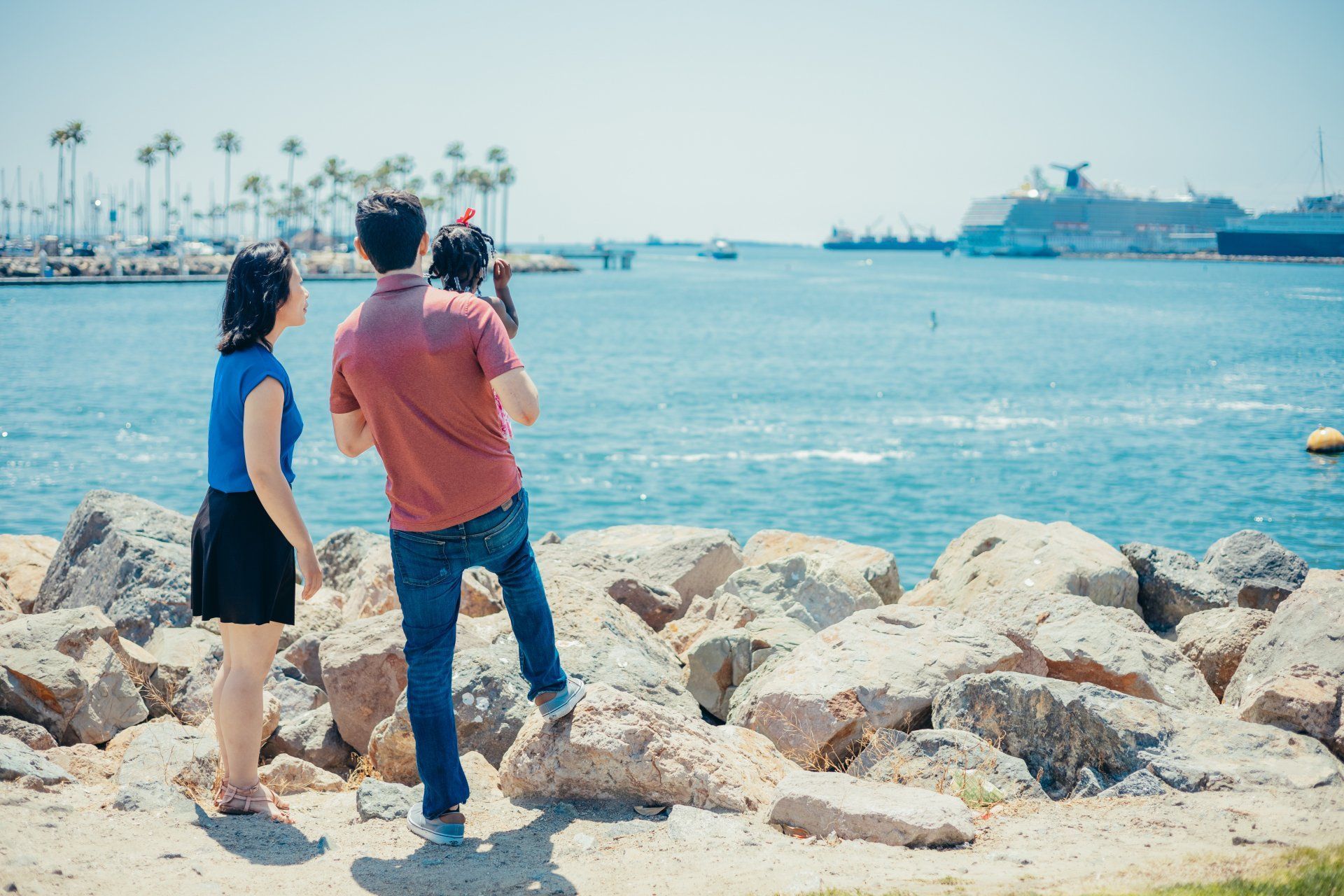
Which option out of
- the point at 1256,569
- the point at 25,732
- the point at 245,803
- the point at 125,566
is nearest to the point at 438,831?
the point at 245,803

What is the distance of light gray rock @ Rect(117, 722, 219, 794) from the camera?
4.55 meters

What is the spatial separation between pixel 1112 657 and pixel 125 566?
6.48m

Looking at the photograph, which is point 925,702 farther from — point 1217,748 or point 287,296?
point 287,296

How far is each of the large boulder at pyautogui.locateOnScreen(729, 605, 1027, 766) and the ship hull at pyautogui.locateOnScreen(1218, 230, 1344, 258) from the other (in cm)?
15240

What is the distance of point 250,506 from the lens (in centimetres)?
397

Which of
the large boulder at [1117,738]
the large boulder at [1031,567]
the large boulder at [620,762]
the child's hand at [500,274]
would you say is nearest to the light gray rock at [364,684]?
the large boulder at [620,762]

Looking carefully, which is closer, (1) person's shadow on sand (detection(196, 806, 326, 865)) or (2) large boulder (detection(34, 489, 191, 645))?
(1) person's shadow on sand (detection(196, 806, 326, 865))

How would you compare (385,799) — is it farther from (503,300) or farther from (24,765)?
(503,300)

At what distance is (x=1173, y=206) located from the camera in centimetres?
16650

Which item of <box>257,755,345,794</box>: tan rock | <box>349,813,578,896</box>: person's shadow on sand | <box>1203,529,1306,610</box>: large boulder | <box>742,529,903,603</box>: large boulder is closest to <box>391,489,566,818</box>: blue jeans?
<box>349,813,578,896</box>: person's shadow on sand

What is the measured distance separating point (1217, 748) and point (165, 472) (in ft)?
66.3

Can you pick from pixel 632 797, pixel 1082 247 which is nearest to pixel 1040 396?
pixel 632 797

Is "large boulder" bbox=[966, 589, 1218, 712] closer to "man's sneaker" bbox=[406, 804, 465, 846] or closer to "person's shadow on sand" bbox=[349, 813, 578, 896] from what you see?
"person's shadow on sand" bbox=[349, 813, 578, 896]

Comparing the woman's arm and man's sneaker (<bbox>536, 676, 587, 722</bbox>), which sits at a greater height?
the woman's arm
